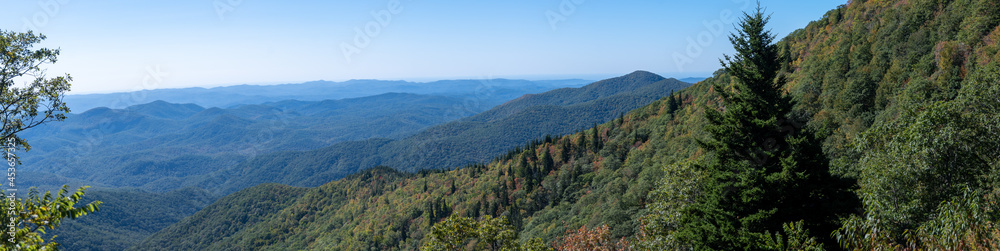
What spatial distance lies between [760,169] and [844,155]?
18.9 m

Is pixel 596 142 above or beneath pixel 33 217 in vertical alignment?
beneath

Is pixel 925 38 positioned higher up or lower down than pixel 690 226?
higher up

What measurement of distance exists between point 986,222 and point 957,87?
2842 cm

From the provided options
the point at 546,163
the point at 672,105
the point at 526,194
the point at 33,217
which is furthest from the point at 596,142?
the point at 33,217

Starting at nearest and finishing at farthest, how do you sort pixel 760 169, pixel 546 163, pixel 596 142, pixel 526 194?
pixel 760 169 → pixel 526 194 → pixel 596 142 → pixel 546 163

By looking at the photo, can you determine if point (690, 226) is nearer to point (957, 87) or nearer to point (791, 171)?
point (791, 171)

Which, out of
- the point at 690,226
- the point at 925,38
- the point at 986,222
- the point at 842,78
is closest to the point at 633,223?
the point at 690,226

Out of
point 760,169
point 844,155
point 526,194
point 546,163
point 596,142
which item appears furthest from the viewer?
point 546,163

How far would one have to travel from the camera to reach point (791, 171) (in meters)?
16.7

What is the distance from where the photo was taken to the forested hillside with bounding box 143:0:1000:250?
578 inches

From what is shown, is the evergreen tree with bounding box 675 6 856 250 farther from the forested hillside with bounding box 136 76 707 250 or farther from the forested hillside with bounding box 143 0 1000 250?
the forested hillside with bounding box 136 76 707 250

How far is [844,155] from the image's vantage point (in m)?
29.9

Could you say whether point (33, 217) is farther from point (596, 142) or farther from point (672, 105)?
point (596, 142)

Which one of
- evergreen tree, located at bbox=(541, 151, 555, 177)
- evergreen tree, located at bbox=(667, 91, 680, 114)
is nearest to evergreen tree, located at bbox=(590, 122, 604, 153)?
evergreen tree, located at bbox=(541, 151, 555, 177)
